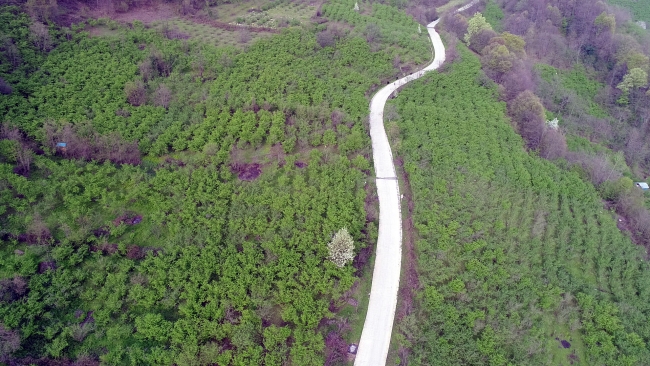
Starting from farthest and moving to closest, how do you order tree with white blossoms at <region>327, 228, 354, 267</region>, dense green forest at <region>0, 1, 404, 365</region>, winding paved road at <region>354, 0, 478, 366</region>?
tree with white blossoms at <region>327, 228, 354, 267</region> < winding paved road at <region>354, 0, 478, 366</region> < dense green forest at <region>0, 1, 404, 365</region>

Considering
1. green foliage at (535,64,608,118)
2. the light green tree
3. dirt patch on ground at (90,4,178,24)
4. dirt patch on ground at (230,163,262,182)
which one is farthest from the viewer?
the light green tree

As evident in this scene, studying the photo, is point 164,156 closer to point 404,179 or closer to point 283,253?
point 283,253

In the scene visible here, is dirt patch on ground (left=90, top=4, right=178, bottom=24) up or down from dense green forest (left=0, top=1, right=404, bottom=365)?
up

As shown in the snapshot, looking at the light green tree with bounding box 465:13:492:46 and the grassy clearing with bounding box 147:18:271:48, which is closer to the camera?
the grassy clearing with bounding box 147:18:271:48

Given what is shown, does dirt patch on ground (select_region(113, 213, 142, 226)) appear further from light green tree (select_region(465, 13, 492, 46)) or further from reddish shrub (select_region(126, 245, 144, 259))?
light green tree (select_region(465, 13, 492, 46))

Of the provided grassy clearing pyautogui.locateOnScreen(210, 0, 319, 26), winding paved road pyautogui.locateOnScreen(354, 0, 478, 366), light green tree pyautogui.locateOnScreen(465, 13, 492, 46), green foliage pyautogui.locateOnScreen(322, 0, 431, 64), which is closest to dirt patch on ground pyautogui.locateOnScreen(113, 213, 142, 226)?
winding paved road pyautogui.locateOnScreen(354, 0, 478, 366)

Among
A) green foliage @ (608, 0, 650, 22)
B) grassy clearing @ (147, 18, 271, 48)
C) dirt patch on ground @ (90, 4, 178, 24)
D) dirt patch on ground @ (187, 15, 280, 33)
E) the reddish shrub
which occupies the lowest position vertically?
the reddish shrub

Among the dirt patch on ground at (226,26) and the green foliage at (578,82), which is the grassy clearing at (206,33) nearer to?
the dirt patch on ground at (226,26)

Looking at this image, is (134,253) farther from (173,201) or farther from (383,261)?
(383,261)
